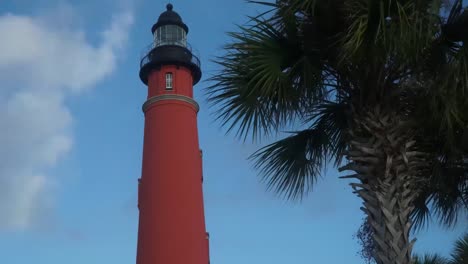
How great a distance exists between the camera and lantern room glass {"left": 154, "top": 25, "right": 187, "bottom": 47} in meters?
24.7

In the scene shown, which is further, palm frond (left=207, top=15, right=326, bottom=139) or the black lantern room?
the black lantern room

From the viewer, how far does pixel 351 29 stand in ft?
20.9

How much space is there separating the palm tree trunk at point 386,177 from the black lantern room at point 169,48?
17.6m

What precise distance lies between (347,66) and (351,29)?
0.74m

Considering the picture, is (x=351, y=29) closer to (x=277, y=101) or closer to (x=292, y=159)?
(x=277, y=101)

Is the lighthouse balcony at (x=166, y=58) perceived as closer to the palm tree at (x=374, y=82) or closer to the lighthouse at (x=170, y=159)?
the lighthouse at (x=170, y=159)

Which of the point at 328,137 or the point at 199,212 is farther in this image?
the point at 199,212

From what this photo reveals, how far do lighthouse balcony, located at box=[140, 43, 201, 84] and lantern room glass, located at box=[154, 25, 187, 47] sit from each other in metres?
0.24

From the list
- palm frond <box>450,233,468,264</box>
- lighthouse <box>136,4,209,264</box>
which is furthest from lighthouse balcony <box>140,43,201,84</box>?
palm frond <box>450,233,468,264</box>

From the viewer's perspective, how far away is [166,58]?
24.1m

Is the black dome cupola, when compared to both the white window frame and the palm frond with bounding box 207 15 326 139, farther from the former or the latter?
the palm frond with bounding box 207 15 326 139

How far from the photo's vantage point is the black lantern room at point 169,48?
24234mm

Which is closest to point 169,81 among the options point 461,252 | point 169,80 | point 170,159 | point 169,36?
point 169,80

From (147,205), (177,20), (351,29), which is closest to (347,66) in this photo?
(351,29)
